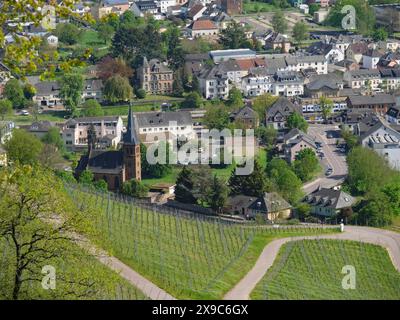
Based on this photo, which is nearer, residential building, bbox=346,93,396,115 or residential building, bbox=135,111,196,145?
residential building, bbox=135,111,196,145

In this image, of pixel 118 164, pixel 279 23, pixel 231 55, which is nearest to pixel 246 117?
pixel 118 164

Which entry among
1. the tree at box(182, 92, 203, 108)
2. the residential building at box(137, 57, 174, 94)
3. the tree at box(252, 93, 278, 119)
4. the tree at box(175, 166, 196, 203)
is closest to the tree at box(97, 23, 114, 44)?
the residential building at box(137, 57, 174, 94)

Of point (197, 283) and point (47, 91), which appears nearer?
point (197, 283)

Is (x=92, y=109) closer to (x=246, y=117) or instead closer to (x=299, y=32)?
(x=246, y=117)

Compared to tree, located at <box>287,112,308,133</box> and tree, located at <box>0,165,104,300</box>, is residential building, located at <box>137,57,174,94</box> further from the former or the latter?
tree, located at <box>0,165,104,300</box>

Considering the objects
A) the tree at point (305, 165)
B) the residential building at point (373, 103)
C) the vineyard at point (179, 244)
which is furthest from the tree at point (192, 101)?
the vineyard at point (179, 244)
